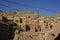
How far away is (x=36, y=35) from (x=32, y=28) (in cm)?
1376

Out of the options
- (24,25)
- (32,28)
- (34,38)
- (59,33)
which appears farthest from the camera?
(24,25)

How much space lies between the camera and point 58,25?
16.1 m

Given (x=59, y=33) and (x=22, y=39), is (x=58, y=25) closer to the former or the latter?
(x=59, y=33)

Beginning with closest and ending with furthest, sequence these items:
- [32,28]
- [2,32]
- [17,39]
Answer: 1. [17,39]
2. [2,32]
3. [32,28]

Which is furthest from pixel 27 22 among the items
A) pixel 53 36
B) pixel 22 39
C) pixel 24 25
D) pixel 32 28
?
pixel 53 36

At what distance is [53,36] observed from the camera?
16.6m

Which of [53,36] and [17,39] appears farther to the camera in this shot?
[17,39]

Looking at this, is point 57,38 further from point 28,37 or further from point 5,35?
point 5,35

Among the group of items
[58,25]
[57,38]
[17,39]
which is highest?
[58,25]

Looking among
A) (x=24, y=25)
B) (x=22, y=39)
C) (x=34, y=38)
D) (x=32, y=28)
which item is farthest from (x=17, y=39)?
(x=24, y=25)

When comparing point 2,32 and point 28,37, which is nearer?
point 28,37

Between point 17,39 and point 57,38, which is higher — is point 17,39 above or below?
below

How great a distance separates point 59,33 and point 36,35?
1132 cm

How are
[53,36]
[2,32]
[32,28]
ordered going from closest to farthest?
[53,36] → [2,32] → [32,28]
